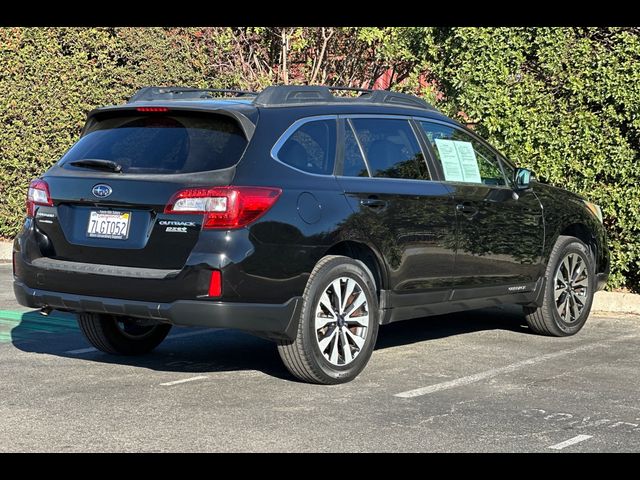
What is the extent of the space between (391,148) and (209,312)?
202 centimetres

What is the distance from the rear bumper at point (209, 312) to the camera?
7.08 metres

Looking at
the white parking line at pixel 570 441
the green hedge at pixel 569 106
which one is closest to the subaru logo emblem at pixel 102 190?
the white parking line at pixel 570 441

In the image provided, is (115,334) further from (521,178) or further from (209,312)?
(521,178)

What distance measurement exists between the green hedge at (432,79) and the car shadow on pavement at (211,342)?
164 cm

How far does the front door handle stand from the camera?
8.68m

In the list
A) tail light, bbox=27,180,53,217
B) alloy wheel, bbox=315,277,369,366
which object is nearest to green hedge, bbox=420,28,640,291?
alloy wheel, bbox=315,277,369,366

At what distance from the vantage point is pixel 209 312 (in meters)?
7.07

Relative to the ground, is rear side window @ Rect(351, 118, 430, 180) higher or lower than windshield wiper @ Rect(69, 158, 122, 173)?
higher

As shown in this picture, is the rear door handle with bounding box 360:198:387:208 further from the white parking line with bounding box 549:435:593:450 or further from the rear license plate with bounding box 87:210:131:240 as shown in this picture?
the white parking line with bounding box 549:435:593:450

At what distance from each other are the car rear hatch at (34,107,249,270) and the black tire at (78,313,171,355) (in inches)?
37.0

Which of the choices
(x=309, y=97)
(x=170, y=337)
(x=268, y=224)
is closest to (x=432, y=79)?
(x=170, y=337)
